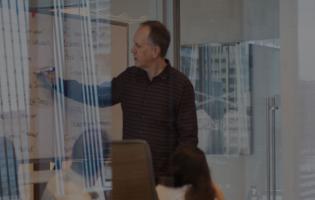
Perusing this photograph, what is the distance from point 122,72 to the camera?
3.26m

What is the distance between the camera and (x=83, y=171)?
2.99m

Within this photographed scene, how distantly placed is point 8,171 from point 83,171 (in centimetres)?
56

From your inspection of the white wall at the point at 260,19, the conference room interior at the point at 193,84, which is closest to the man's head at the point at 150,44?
the conference room interior at the point at 193,84

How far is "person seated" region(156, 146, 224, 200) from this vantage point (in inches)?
93.4

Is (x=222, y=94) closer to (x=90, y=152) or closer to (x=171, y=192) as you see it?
(x=90, y=152)

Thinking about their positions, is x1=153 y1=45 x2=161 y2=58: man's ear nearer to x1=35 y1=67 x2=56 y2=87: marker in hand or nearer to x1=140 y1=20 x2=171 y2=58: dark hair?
x1=140 y1=20 x2=171 y2=58: dark hair

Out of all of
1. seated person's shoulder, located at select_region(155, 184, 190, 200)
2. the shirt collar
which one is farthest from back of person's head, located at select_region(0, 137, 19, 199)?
the shirt collar

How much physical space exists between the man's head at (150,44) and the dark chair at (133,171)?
21.0 inches

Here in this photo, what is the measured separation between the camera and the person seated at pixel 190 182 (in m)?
2.37

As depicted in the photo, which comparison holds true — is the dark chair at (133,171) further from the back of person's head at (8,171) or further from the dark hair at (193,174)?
the back of person's head at (8,171)

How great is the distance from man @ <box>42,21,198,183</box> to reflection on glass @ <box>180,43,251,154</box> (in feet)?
3.42

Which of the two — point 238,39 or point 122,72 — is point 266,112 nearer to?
point 238,39

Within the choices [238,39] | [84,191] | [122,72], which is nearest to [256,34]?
[238,39]

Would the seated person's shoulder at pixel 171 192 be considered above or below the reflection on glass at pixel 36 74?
below
